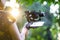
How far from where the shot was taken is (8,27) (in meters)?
0.64

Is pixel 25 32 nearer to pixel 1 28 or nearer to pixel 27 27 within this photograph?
pixel 27 27

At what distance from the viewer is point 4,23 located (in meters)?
0.60

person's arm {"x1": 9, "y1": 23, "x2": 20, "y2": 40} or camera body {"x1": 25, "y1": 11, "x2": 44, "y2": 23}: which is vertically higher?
camera body {"x1": 25, "y1": 11, "x2": 44, "y2": 23}

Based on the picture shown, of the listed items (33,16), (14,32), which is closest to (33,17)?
(33,16)

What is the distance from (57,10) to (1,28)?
185 centimetres

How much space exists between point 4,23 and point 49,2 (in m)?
0.81

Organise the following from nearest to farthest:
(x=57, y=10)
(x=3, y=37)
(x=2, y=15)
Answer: (x=2, y=15) < (x=3, y=37) < (x=57, y=10)

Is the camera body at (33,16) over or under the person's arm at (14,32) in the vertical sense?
over

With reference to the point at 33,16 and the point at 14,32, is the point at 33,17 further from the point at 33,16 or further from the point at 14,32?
the point at 14,32

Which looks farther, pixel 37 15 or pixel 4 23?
pixel 37 15

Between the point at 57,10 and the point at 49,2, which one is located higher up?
the point at 49,2

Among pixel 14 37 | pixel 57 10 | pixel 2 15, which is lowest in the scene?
pixel 57 10

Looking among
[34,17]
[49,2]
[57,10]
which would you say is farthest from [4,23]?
[57,10]

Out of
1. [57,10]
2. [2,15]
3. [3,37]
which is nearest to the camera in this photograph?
[2,15]
